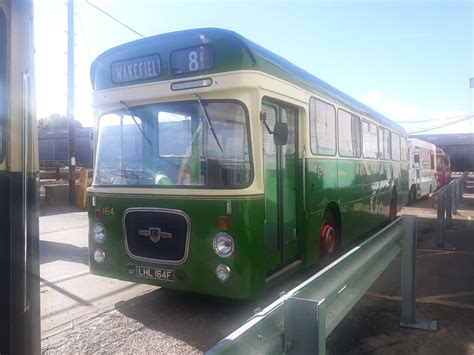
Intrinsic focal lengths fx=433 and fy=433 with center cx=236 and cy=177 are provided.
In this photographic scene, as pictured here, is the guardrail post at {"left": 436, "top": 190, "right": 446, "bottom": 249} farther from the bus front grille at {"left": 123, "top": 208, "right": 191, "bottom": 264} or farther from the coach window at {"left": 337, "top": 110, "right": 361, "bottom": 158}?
the bus front grille at {"left": 123, "top": 208, "right": 191, "bottom": 264}

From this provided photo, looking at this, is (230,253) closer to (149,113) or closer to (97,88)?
(149,113)

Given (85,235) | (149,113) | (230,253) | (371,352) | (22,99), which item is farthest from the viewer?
(85,235)

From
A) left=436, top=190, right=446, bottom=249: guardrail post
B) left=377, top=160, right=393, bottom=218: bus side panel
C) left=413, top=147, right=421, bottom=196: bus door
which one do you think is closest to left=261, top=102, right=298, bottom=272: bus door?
left=436, top=190, right=446, bottom=249: guardrail post

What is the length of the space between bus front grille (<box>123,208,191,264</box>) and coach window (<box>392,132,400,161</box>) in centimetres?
905

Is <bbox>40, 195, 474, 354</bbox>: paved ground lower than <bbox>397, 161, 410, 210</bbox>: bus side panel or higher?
lower

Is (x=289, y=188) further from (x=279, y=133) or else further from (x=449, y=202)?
(x=449, y=202)

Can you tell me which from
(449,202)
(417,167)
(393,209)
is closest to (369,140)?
(449,202)

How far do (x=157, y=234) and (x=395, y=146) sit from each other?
959cm

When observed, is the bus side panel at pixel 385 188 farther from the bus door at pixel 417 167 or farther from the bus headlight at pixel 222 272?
the bus door at pixel 417 167

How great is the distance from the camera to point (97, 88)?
5.70 metres

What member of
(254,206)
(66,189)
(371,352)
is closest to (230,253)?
(254,206)

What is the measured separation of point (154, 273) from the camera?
508 cm

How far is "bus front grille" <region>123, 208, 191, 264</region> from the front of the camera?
4.95m

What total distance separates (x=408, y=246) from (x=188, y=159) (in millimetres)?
2656
